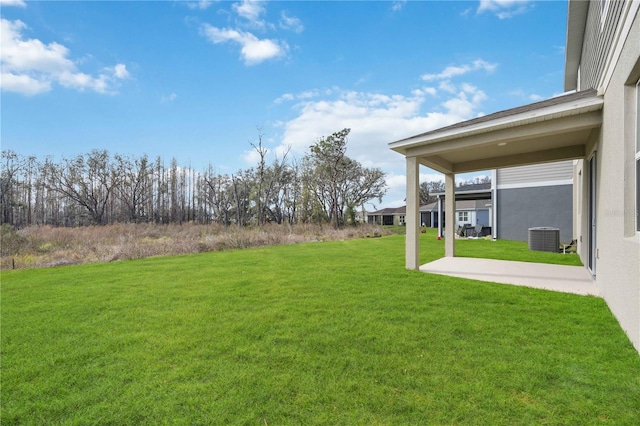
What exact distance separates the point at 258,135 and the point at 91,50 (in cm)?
1178

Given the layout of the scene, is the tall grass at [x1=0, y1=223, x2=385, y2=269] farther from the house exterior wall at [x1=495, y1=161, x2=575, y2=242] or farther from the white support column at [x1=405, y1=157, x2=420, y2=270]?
the house exterior wall at [x1=495, y1=161, x2=575, y2=242]

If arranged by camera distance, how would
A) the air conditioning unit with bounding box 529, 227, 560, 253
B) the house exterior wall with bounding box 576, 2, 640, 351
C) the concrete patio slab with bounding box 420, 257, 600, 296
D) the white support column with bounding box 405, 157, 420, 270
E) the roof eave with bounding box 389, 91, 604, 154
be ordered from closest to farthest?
the house exterior wall with bounding box 576, 2, 640, 351 → the roof eave with bounding box 389, 91, 604, 154 → the concrete patio slab with bounding box 420, 257, 600, 296 → the white support column with bounding box 405, 157, 420, 270 → the air conditioning unit with bounding box 529, 227, 560, 253

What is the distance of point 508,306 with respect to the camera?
4.26 m

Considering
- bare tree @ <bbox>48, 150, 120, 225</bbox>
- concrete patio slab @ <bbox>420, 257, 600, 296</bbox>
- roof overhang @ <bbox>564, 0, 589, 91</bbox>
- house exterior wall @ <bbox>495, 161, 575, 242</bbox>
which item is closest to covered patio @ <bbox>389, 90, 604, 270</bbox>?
concrete patio slab @ <bbox>420, 257, 600, 296</bbox>

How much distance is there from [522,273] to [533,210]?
9.87 metres

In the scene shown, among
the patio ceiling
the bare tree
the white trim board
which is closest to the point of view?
the patio ceiling

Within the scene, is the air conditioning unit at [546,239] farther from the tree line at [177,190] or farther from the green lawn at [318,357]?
the tree line at [177,190]

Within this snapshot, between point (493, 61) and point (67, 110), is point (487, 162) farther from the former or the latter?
point (67, 110)

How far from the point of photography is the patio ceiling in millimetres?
4820

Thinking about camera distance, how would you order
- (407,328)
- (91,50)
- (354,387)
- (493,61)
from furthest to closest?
(91,50)
(493,61)
(407,328)
(354,387)

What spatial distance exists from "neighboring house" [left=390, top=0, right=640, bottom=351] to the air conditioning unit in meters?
3.70

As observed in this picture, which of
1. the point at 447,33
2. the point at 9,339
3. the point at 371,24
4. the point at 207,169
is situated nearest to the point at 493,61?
the point at 447,33

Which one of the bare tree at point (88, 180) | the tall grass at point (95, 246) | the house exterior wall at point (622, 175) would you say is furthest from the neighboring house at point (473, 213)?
the bare tree at point (88, 180)

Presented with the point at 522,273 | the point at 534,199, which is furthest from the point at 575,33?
the point at 534,199
